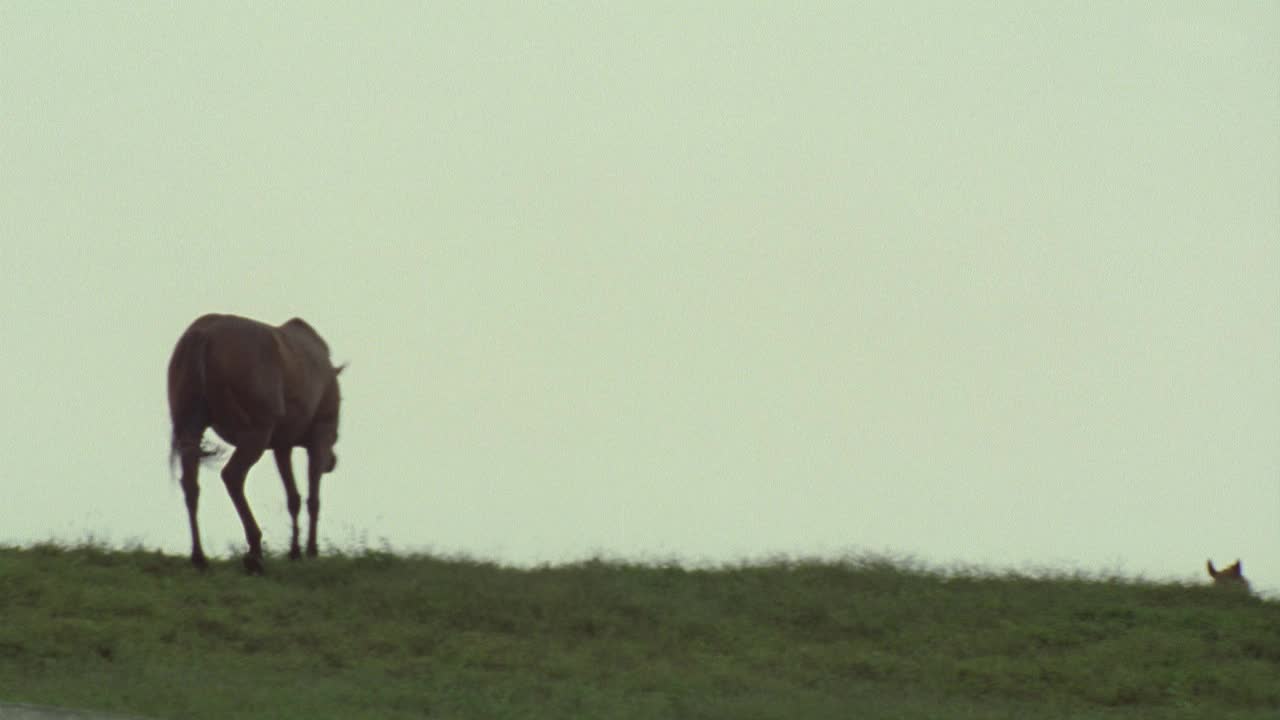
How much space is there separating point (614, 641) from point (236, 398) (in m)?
5.25

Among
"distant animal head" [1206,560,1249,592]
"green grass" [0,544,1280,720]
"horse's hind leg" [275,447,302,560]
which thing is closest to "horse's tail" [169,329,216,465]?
"green grass" [0,544,1280,720]

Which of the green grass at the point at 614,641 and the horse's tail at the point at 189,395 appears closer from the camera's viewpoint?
the green grass at the point at 614,641

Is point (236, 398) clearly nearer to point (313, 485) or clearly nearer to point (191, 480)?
point (191, 480)

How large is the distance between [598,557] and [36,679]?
6.78 metres

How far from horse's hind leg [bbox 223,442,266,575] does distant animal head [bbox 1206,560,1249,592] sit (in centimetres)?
931

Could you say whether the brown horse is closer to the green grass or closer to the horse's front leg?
the horse's front leg

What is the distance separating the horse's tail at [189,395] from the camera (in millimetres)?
17328

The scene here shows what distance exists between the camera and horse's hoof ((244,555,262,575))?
16938 mm

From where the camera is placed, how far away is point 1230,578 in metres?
18.7

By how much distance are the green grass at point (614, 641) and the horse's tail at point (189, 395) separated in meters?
1.17

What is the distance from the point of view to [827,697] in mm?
12586

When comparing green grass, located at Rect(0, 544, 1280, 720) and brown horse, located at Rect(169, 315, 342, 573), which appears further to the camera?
brown horse, located at Rect(169, 315, 342, 573)

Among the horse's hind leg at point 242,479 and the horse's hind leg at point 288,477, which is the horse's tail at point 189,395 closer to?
the horse's hind leg at point 242,479

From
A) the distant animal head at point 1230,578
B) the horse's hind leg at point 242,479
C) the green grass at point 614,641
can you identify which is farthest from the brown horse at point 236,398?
the distant animal head at point 1230,578
